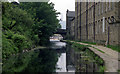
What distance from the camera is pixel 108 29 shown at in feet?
73.0

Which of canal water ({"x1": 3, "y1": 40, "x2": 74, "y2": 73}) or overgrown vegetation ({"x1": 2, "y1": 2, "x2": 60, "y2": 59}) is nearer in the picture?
canal water ({"x1": 3, "y1": 40, "x2": 74, "y2": 73})

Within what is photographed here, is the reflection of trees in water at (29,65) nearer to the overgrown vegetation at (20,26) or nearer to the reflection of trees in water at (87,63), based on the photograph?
the reflection of trees in water at (87,63)

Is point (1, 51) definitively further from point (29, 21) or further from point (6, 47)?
point (29, 21)

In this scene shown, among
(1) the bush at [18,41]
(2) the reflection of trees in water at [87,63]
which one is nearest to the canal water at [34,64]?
(2) the reflection of trees in water at [87,63]

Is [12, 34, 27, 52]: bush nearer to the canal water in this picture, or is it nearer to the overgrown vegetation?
the overgrown vegetation

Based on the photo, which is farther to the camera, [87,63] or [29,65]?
[87,63]

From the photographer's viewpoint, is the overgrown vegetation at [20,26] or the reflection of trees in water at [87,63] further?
the overgrown vegetation at [20,26]

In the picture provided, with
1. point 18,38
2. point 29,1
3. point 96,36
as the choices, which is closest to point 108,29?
point 96,36

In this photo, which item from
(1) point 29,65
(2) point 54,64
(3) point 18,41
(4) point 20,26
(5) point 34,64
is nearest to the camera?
(1) point 29,65

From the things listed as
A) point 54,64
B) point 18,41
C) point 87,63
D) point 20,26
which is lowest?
point 54,64

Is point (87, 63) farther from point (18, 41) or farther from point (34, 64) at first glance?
point (18, 41)

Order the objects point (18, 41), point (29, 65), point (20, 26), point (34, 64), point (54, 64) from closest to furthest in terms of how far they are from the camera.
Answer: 1. point (29, 65)
2. point (34, 64)
3. point (54, 64)
4. point (18, 41)
5. point (20, 26)

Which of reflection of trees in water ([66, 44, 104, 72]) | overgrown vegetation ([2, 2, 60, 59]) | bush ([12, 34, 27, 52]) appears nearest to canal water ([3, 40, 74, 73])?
reflection of trees in water ([66, 44, 104, 72])

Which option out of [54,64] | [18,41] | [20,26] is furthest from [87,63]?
[20,26]
